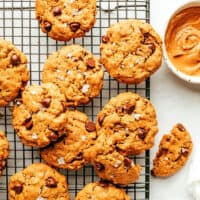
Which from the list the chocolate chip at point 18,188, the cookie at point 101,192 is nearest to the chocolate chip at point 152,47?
the cookie at point 101,192

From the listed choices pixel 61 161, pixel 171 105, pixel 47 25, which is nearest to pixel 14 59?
pixel 47 25

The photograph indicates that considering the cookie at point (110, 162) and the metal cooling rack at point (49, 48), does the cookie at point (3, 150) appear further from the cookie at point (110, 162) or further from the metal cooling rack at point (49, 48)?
the cookie at point (110, 162)

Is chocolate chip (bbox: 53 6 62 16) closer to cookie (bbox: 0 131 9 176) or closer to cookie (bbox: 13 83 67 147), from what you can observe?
cookie (bbox: 13 83 67 147)

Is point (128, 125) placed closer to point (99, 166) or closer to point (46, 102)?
point (99, 166)

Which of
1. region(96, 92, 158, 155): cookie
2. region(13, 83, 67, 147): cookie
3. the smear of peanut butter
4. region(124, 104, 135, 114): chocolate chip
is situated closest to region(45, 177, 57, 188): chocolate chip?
region(13, 83, 67, 147): cookie

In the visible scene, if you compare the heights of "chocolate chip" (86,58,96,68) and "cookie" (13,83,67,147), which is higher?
"chocolate chip" (86,58,96,68)

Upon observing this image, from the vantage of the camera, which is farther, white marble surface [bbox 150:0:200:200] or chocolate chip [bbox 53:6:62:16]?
white marble surface [bbox 150:0:200:200]

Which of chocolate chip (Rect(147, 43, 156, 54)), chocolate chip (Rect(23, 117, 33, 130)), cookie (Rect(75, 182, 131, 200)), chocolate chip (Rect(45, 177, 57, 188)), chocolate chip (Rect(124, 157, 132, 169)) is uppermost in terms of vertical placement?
chocolate chip (Rect(147, 43, 156, 54))

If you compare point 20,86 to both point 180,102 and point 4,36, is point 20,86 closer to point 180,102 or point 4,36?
point 4,36
